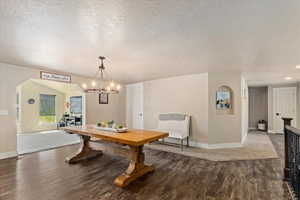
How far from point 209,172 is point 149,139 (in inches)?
54.9

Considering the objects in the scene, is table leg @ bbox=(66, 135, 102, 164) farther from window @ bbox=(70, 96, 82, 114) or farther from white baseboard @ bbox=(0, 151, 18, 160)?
window @ bbox=(70, 96, 82, 114)

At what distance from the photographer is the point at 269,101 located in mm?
7293

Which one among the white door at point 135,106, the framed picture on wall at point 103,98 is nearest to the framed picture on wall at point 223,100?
the white door at point 135,106

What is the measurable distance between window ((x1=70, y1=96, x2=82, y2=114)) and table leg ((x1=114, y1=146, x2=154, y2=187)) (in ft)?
23.3

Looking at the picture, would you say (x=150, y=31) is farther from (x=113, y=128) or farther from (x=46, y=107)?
(x=46, y=107)

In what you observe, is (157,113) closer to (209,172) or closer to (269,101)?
(209,172)

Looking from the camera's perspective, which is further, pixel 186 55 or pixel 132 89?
pixel 132 89

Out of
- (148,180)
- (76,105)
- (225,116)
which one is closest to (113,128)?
(148,180)

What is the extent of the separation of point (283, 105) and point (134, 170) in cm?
763

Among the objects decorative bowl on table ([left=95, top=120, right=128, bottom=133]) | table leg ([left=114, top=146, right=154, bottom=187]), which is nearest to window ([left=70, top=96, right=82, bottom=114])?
decorative bowl on table ([left=95, top=120, right=128, bottom=133])

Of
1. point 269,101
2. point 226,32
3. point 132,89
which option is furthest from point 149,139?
point 269,101

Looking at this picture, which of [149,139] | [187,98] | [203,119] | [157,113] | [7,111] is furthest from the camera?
[157,113]

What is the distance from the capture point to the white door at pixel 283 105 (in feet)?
22.4

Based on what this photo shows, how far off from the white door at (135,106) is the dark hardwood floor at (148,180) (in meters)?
3.02
